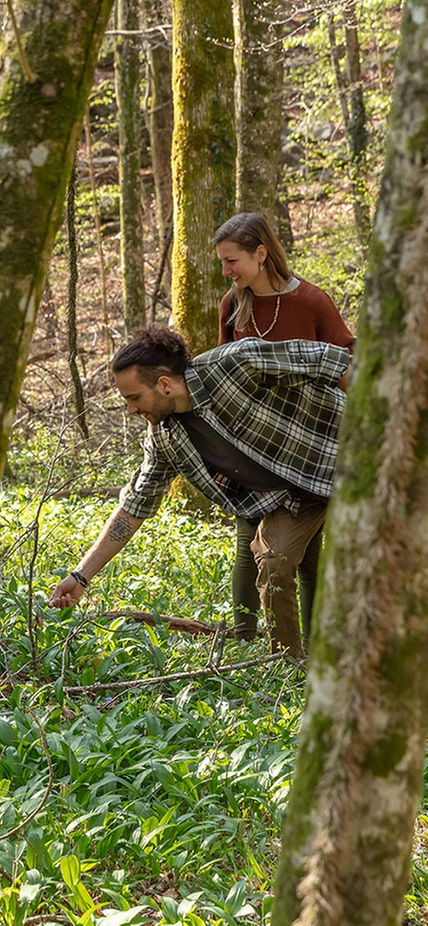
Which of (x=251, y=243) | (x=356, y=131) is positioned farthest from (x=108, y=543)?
(x=356, y=131)

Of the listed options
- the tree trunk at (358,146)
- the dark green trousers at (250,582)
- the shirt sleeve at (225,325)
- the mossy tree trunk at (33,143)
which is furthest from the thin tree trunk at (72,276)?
the tree trunk at (358,146)

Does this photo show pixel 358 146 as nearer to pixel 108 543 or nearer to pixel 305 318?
pixel 305 318

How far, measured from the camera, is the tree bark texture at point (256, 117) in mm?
9672

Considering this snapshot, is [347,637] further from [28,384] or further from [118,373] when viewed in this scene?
[28,384]

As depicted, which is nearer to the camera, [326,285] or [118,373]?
[118,373]

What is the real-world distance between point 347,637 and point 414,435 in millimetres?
377

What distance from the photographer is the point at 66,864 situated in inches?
127

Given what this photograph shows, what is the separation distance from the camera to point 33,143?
241 centimetres

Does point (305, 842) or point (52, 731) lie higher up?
point (305, 842)

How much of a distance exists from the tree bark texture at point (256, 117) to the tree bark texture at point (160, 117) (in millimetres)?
6806

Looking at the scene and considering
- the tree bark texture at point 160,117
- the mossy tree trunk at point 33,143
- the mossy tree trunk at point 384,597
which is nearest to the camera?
the mossy tree trunk at point 384,597

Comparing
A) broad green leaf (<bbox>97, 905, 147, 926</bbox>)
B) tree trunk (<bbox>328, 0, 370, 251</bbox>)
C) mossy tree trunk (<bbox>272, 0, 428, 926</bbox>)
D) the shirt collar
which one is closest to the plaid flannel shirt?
the shirt collar

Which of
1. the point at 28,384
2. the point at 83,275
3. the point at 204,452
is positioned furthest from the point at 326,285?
the point at 204,452

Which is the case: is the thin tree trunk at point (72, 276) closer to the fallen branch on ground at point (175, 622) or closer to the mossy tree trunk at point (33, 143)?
the fallen branch on ground at point (175, 622)
